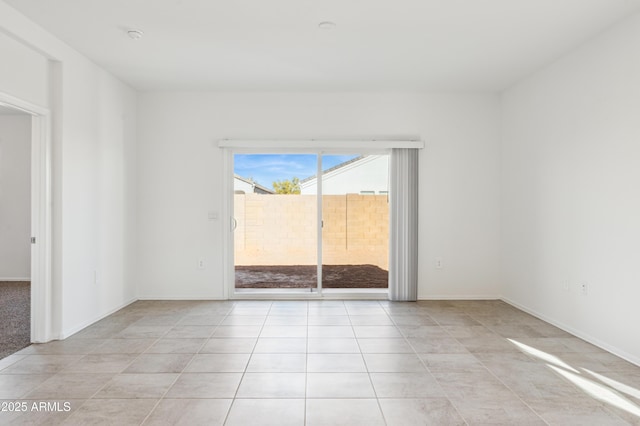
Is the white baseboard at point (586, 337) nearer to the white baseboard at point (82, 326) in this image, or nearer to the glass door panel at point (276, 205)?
the glass door panel at point (276, 205)

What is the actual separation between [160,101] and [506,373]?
4.58 meters

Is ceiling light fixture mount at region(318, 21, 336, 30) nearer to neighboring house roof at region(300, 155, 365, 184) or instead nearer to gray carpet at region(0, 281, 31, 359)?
neighboring house roof at region(300, 155, 365, 184)

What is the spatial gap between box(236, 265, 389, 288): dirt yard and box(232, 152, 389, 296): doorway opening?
2 cm

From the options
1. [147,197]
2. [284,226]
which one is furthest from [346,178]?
[147,197]

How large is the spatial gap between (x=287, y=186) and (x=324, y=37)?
2.06 metres

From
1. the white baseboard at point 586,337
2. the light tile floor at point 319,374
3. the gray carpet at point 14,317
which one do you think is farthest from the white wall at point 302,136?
the gray carpet at point 14,317

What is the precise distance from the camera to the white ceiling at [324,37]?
2.79 meters

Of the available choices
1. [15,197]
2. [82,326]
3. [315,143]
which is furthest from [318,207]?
[15,197]

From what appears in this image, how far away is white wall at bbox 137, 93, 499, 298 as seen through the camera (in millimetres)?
4781

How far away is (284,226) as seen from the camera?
4906 mm

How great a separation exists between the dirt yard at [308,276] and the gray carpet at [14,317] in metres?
2.23

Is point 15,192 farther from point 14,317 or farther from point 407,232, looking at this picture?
point 407,232

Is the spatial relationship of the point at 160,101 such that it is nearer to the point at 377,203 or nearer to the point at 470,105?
the point at 377,203

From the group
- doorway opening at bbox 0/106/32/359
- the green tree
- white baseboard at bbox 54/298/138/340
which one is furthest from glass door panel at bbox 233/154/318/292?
doorway opening at bbox 0/106/32/359
